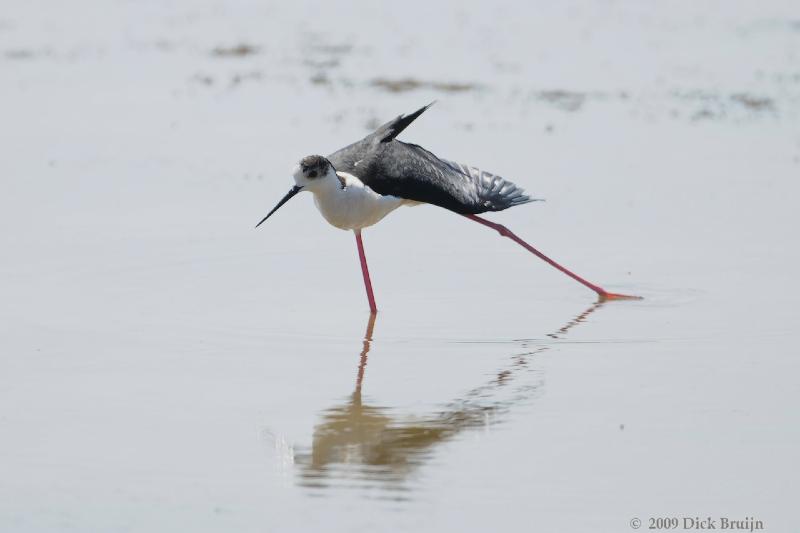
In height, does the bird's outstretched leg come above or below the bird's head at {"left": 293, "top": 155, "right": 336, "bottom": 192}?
below

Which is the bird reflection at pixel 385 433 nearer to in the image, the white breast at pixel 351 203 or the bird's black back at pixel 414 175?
the white breast at pixel 351 203

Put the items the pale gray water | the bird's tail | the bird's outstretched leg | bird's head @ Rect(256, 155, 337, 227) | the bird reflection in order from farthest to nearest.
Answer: the bird's tail
the bird's outstretched leg
bird's head @ Rect(256, 155, 337, 227)
the bird reflection
the pale gray water

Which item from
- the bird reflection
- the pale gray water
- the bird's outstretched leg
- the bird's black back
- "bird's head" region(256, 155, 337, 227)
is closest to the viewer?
the pale gray water

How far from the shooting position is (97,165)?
11.4 meters

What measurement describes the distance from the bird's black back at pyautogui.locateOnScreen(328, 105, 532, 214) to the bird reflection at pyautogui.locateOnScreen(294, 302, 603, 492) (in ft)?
5.18

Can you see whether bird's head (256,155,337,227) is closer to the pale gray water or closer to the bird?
the bird

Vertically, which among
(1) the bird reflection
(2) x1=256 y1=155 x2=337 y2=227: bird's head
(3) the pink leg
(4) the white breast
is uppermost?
(2) x1=256 y1=155 x2=337 y2=227: bird's head

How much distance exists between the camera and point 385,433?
18.9ft

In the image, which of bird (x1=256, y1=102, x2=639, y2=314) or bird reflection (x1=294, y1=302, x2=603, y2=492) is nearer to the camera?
bird reflection (x1=294, y1=302, x2=603, y2=492)

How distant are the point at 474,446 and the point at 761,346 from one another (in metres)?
1.94

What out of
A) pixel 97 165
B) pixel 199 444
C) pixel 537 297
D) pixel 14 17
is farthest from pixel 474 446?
pixel 14 17

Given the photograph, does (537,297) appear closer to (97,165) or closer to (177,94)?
(97,165)

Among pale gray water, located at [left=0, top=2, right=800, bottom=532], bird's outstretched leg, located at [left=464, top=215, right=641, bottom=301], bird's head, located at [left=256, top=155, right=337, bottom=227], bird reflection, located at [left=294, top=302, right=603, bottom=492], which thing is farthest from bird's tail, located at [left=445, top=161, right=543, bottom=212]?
bird reflection, located at [left=294, top=302, right=603, bottom=492]

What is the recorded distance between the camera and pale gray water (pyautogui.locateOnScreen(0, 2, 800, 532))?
5.16 meters
